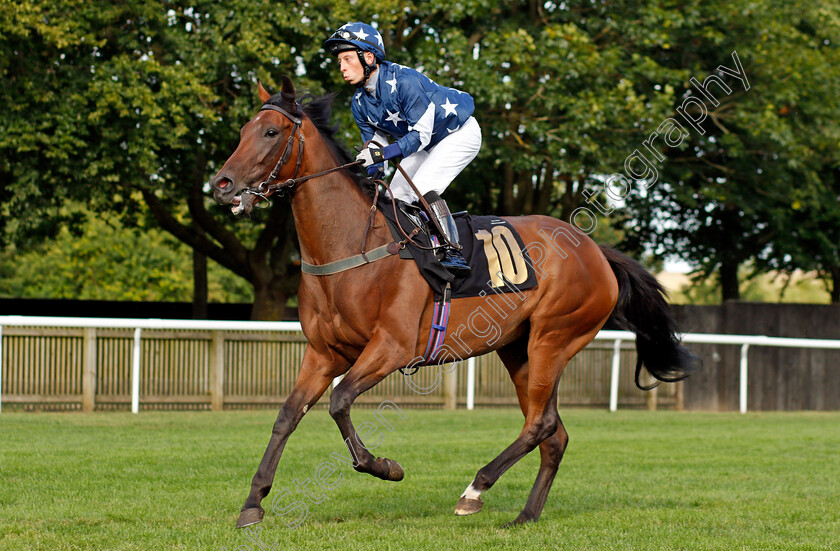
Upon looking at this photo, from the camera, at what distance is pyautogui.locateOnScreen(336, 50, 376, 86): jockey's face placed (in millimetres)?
5133

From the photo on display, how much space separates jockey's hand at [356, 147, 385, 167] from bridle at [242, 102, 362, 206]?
6 cm

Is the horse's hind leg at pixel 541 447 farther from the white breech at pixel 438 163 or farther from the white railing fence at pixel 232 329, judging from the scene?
the white railing fence at pixel 232 329

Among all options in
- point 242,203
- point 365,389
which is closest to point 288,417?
point 365,389

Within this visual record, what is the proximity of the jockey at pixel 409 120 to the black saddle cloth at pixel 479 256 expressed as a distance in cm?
10

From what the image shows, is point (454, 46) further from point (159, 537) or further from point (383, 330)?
point (159, 537)

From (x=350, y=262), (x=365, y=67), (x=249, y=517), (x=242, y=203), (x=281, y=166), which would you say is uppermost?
(x=365, y=67)

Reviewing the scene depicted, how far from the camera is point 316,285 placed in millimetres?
4988

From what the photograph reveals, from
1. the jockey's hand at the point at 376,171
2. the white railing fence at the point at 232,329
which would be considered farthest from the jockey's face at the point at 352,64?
the white railing fence at the point at 232,329

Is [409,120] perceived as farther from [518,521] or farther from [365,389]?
[518,521]

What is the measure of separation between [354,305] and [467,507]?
136 cm

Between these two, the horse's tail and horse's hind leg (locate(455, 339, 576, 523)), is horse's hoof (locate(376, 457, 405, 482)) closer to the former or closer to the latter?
horse's hind leg (locate(455, 339, 576, 523))

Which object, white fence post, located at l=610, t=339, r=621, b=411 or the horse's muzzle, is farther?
white fence post, located at l=610, t=339, r=621, b=411

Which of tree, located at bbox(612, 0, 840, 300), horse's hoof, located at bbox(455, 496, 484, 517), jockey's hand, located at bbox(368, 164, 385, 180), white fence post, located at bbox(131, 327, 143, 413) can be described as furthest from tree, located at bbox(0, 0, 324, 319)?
horse's hoof, located at bbox(455, 496, 484, 517)

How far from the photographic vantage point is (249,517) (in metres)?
4.65
